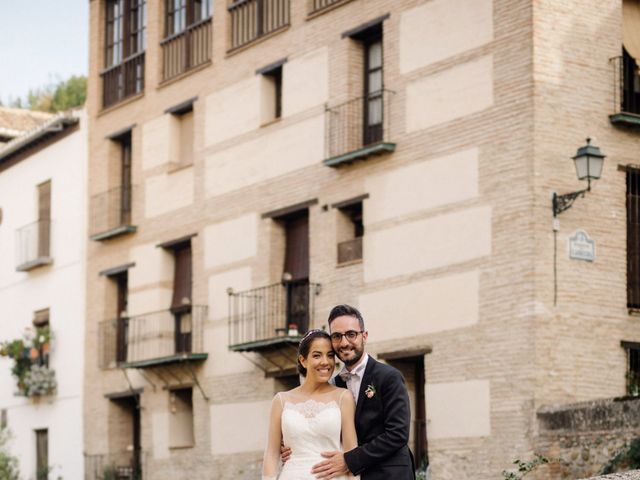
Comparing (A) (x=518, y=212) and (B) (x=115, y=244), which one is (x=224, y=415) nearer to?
(B) (x=115, y=244)

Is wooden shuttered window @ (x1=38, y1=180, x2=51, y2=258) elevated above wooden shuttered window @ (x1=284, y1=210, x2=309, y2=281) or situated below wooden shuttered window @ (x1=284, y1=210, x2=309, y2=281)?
above

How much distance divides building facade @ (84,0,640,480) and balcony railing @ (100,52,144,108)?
59 mm

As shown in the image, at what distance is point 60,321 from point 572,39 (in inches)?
614

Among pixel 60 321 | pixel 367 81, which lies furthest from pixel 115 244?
pixel 367 81

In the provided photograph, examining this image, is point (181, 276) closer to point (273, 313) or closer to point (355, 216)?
point (273, 313)

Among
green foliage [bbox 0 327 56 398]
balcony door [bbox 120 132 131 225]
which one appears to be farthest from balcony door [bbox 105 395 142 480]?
balcony door [bbox 120 132 131 225]

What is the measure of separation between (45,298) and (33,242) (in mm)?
1387

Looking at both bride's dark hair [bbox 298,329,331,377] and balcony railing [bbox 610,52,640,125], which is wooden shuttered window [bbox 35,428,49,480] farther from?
bride's dark hair [bbox 298,329,331,377]

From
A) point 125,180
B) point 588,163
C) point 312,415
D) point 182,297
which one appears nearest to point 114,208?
point 125,180

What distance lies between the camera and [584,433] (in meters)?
19.3

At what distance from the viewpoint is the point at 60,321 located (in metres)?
32.6

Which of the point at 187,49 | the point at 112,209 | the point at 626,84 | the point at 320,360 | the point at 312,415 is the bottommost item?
the point at 312,415

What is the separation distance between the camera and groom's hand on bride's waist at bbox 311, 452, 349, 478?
9.02 meters

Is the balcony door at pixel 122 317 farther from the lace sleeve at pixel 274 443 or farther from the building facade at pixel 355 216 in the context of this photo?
the lace sleeve at pixel 274 443
